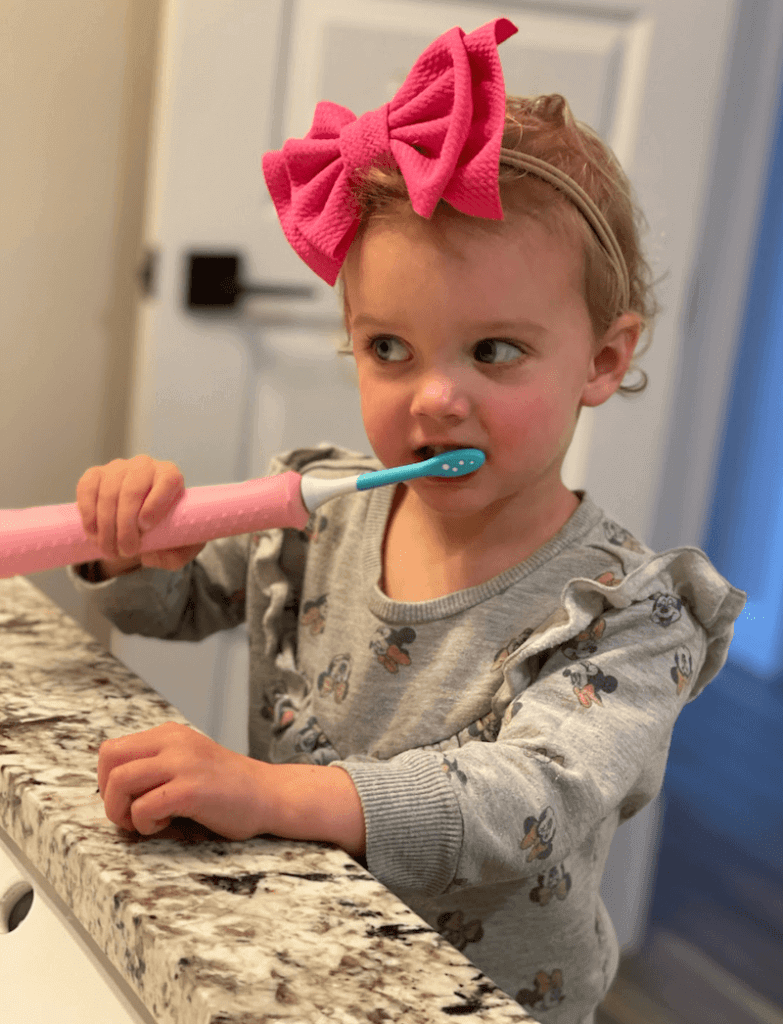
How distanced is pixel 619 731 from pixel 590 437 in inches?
41.0

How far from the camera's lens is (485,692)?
27.9 inches

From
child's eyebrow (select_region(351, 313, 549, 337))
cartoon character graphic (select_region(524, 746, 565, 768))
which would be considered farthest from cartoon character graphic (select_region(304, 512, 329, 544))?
→ cartoon character graphic (select_region(524, 746, 565, 768))

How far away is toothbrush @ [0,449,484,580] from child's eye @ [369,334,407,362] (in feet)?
0.25

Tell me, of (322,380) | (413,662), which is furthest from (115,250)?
(413,662)

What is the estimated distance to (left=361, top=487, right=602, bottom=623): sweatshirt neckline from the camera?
750mm

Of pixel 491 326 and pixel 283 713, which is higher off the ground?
pixel 491 326

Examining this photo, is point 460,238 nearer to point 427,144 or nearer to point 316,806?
point 427,144

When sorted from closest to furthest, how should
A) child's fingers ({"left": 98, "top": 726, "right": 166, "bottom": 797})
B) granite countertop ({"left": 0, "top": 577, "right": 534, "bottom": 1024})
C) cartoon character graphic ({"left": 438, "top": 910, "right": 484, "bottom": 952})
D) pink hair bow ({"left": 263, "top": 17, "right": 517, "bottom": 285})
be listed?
granite countertop ({"left": 0, "top": 577, "right": 534, "bottom": 1024}), child's fingers ({"left": 98, "top": 726, "right": 166, "bottom": 797}), pink hair bow ({"left": 263, "top": 17, "right": 517, "bottom": 285}), cartoon character graphic ({"left": 438, "top": 910, "right": 484, "bottom": 952})

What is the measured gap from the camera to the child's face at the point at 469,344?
2.10ft

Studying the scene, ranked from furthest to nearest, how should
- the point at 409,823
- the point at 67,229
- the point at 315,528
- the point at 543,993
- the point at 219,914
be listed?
the point at 67,229 → the point at 315,528 → the point at 543,993 → the point at 409,823 → the point at 219,914

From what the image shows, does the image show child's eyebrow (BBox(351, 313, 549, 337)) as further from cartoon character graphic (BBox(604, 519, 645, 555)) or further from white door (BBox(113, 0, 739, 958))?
white door (BBox(113, 0, 739, 958))

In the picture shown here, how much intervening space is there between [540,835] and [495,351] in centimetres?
27

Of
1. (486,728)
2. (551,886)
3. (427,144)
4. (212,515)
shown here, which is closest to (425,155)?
(427,144)

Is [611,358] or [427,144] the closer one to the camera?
[427,144]
